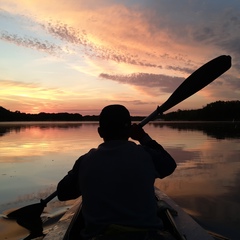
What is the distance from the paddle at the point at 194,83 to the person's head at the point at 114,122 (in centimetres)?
143

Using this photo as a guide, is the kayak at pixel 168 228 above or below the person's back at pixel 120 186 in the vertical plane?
below

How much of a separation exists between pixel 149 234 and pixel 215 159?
9563 millimetres

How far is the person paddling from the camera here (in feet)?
6.88

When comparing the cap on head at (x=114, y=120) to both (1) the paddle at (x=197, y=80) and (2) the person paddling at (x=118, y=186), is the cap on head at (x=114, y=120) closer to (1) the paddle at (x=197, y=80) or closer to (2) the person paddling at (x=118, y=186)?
(2) the person paddling at (x=118, y=186)

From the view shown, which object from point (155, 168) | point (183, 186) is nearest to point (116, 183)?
point (155, 168)

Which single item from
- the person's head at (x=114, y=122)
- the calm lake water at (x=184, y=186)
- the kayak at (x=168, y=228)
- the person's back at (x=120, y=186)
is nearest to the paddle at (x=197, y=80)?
the kayak at (x=168, y=228)

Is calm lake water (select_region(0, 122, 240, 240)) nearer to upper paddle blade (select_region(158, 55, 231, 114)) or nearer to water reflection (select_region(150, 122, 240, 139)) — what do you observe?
upper paddle blade (select_region(158, 55, 231, 114))

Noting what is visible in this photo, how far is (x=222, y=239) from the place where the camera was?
4.14 m

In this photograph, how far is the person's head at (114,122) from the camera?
7.57 ft

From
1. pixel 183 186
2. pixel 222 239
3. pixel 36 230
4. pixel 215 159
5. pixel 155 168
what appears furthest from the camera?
pixel 215 159

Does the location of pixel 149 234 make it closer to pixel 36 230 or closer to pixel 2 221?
pixel 36 230

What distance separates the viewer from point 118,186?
2.10 meters

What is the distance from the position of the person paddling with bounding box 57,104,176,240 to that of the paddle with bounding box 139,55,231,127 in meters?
1.47

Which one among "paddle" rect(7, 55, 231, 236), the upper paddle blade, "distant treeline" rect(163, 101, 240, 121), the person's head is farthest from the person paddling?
"distant treeline" rect(163, 101, 240, 121)
